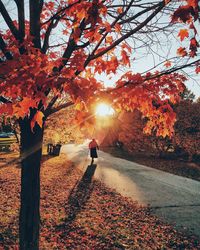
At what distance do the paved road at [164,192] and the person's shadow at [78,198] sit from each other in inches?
35.0

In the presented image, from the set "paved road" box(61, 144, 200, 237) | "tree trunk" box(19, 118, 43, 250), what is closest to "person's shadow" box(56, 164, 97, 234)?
"paved road" box(61, 144, 200, 237)

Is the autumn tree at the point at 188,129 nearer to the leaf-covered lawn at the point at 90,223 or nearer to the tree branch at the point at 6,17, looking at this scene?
the leaf-covered lawn at the point at 90,223

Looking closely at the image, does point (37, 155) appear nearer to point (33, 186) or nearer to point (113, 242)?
point (33, 186)

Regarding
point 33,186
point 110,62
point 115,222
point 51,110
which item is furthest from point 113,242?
point 110,62

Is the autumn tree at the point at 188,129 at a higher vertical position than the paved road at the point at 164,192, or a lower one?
higher

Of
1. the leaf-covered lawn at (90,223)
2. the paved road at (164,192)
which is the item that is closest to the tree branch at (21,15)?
the leaf-covered lawn at (90,223)

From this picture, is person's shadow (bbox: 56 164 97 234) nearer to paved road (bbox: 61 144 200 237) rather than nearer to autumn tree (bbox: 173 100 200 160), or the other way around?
paved road (bbox: 61 144 200 237)

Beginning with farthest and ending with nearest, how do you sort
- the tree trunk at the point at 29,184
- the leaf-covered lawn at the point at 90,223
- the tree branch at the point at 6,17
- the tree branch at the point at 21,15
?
the leaf-covered lawn at the point at 90,223
the tree trunk at the point at 29,184
the tree branch at the point at 21,15
the tree branch at the point at 6,17

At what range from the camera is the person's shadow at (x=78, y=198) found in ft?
22.8

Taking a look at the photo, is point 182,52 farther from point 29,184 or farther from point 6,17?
point 29,184

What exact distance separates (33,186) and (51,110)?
1.33 m

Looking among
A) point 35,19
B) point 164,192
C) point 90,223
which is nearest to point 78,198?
point 90,223

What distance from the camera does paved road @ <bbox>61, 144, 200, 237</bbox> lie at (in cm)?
764

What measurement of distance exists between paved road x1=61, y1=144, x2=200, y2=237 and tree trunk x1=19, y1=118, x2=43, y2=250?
4205 mm
